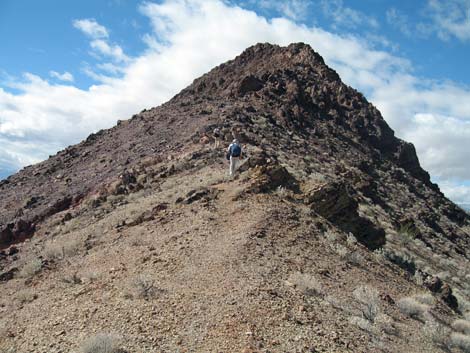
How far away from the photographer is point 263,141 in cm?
2912

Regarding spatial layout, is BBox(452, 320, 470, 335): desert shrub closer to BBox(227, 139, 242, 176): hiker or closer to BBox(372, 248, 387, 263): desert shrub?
BBox(372, 248, 387, 263): desert shrub

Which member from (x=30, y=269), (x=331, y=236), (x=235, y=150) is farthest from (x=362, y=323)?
(x=235, y=150)

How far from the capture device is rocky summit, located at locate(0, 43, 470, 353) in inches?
333

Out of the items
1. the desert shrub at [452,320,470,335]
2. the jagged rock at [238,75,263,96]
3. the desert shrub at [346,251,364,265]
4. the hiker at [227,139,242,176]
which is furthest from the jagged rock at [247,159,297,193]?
the jagged rock at [238,75,263,96]

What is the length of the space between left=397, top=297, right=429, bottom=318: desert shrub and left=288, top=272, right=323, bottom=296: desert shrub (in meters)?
2.14

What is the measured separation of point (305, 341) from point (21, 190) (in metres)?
29.4

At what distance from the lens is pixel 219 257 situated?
1134cm

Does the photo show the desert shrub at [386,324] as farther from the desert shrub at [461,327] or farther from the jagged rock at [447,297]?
the jagged rock at [447,297]

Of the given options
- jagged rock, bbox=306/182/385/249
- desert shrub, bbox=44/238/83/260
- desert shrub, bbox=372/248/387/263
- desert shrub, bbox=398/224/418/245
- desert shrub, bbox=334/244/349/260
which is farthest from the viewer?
desert shrub, bbox=398/224/418/245

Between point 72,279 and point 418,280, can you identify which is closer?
point 72,279

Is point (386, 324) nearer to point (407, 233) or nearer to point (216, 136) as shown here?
point (407, 233)

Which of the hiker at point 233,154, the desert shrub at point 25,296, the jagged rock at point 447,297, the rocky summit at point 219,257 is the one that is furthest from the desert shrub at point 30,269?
the jagged rock at point 447,297

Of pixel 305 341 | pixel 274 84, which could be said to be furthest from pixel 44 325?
pixel 274 84

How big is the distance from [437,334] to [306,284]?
2.88m
